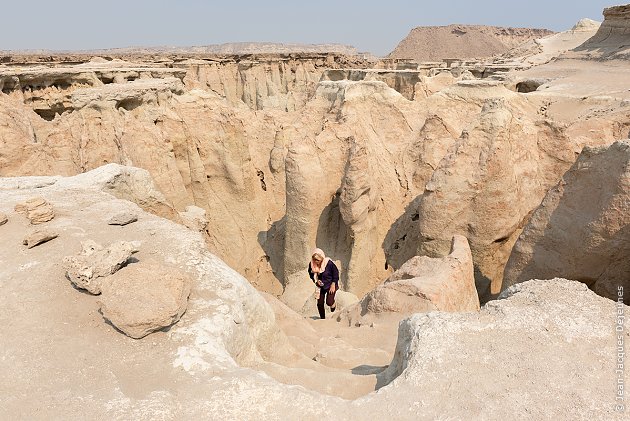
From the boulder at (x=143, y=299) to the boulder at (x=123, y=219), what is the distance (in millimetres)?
1519

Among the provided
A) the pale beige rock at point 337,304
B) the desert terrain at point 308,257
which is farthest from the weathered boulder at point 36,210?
the pale beige rock at point 337,304

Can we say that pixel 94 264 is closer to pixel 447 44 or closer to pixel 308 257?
pixel 308 257

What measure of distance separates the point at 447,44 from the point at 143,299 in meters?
80.8

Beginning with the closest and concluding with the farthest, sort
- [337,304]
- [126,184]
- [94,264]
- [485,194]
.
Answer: [94,264], [126,184], [485,194], [337,304]

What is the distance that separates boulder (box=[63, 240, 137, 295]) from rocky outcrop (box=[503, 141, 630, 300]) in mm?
5380

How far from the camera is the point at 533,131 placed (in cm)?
844

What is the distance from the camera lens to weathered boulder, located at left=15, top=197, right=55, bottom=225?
16.1 feet

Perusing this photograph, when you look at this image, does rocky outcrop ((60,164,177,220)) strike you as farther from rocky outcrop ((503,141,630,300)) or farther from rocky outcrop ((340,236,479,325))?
rocky outcrop ((503,141,630,300))

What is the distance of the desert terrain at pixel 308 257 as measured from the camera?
2.80 metres

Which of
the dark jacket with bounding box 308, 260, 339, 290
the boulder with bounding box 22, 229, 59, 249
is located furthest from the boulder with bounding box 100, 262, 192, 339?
the dark jacket with bounding box 308, 260, 339, 290

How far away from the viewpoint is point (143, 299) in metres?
3.29

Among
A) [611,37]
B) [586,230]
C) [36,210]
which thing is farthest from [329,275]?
[611,37]

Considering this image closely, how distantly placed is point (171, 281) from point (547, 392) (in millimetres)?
2827

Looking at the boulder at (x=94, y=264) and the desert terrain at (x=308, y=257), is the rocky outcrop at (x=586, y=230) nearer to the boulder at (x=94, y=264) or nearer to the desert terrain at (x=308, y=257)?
the desert terrain at (x=308, y=257)
